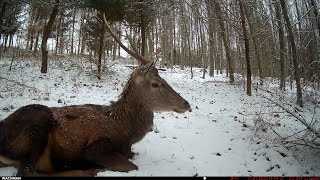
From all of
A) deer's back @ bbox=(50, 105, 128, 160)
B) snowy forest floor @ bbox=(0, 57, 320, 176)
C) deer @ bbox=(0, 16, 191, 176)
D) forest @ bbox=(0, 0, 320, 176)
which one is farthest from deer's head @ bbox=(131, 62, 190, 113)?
snowy forest floor @ bbox=(0, 57, 320, 176)

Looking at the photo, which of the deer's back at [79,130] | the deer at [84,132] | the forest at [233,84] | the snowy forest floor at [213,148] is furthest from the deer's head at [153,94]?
the snowy forest floor at [213,148]

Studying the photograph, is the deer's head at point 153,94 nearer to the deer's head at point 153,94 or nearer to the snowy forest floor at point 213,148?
the deer's head at point 153,94

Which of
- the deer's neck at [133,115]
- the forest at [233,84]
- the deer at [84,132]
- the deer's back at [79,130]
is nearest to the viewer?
the deer at [84,132]

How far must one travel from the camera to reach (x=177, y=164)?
4.96 meters

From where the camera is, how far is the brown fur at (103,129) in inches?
164

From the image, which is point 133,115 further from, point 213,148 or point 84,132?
point 213,148

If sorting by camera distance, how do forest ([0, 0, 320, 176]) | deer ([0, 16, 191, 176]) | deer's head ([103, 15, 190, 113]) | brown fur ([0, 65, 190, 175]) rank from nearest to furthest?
deer ([0, 16, 191, 176]) → brown fur ([0, 65, 190, 175]) → deer's head ([103, 15, 190, 113]) → forest ([0, 0, 320, 176])

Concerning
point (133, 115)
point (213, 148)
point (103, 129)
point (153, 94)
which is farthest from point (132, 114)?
point (213, 148)

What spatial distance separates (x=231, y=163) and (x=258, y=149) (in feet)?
3.97

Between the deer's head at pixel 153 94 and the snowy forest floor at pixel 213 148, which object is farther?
the deer's head at pixel 153 94

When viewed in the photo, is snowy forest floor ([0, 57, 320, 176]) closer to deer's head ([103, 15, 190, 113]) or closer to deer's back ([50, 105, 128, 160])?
deer's back ([50, 105, 128, 160])

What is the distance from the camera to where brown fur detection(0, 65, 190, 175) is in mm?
4168

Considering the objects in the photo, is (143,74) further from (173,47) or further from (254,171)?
(173,47)

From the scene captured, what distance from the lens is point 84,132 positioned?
14.7ft
